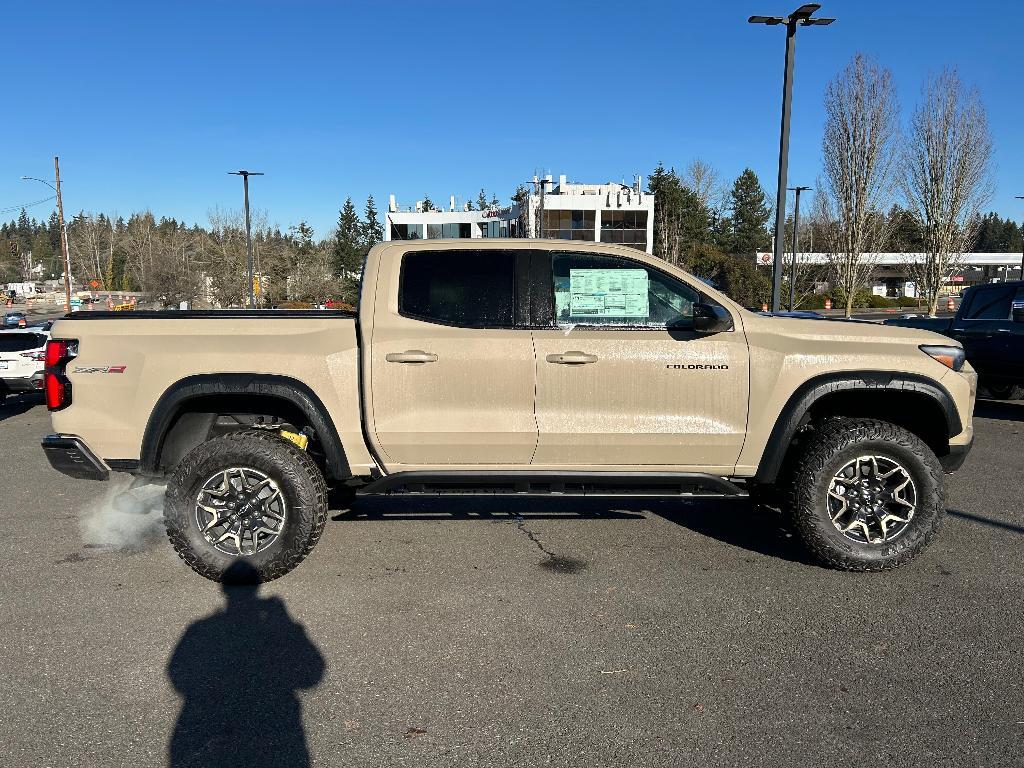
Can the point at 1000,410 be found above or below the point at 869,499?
below

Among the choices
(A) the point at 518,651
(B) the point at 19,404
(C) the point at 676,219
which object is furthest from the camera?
(C) the point at 676,219

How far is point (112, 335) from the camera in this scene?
4379 millimetres

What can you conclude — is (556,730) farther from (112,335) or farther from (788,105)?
(788,105)

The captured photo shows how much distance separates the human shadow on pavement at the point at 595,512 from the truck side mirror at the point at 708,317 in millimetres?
1515

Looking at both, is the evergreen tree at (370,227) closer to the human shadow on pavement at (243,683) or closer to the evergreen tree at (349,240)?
the evergreen tree at (349,240)

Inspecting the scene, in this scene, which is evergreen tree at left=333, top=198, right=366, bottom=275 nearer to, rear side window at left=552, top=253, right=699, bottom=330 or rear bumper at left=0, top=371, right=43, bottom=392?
rear bumper at left=0, top=371, right=43, bottom=392

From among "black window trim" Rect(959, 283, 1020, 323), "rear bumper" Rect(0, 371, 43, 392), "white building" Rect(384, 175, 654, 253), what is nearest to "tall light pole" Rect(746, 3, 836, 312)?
"black window trim" Rect(959, 283, 1020, 323)

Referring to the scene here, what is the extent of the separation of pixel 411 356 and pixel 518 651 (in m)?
1.73

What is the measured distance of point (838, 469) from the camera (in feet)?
14.4

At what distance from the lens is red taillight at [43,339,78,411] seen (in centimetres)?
438

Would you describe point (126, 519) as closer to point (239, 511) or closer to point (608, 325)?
point (239, 511)

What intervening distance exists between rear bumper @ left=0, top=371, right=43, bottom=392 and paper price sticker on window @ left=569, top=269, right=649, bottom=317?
11450 mm

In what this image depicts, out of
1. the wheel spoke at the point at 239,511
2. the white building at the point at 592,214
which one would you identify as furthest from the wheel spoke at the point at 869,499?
the white building at the point at 592,214

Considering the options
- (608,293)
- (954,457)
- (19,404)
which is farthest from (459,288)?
(19,404)
